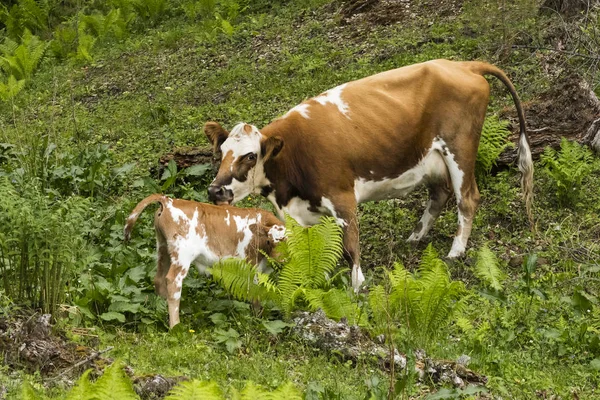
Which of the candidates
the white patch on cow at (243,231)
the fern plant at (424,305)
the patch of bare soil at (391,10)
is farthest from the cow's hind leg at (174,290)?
the patch of bare soil at (391,10)

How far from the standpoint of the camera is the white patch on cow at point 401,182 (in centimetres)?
981

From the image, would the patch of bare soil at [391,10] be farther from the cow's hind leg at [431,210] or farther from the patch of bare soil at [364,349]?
the patch of bare soil at [364,349]

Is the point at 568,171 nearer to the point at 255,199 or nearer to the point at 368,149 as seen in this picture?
the point at 368,149

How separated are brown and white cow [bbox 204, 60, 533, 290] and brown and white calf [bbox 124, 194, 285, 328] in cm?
58

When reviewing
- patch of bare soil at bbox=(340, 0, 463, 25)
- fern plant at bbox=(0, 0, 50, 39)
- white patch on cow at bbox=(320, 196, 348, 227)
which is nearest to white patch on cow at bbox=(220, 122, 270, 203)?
white patch on cow at bbox=(320, 196, 348, 227)

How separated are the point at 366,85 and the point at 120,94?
8.40 meters

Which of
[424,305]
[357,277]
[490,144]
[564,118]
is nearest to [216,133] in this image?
[357,277]

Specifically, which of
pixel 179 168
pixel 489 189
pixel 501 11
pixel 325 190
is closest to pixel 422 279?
pixel 325 190

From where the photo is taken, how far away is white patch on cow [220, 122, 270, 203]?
930 centimetres

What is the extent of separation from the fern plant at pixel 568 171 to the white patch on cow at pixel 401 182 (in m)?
1.45

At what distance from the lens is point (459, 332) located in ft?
27.1

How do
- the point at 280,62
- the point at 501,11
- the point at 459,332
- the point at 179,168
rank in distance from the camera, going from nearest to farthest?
the point at 459,332, the point at 179,168, the point at 501,11, the point at 280,62

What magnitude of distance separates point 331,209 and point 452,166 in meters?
Result: 1.60

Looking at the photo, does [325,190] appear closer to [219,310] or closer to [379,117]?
[379,117]
